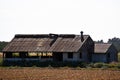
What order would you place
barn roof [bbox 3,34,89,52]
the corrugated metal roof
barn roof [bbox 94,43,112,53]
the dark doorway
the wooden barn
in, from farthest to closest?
barn roof [bbox 94,43,112,53], the wooden barn, the dark doorway, barn roof [bbox 3,34,89,52], the corrugated metal roof

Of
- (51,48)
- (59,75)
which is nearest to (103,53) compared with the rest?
(51,48)

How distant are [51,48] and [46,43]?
6.25 ft

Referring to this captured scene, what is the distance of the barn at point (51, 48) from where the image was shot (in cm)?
5762

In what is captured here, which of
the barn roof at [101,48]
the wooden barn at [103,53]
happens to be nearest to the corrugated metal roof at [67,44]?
the barn roof at [101,48]

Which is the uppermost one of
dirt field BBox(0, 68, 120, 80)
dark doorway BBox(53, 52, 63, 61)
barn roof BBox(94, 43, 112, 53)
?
barn roof BBox(94, 43, 112, 53)

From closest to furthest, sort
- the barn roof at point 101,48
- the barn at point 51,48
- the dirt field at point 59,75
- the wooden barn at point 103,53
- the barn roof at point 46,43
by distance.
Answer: the dirt field at point 59,75
the barn at point 51,48
the barn roof at point 46,43
the wooden barn at point 103,53
the barn roof at point 101,48

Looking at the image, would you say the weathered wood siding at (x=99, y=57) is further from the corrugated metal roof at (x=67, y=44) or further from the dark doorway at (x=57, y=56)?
the dark doorway at (x=57, y=56)

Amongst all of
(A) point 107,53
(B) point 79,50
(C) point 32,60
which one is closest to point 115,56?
(A) point 107,53

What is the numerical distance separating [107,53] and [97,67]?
9413mm

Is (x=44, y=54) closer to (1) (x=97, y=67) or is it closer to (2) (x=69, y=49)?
(2) (x=69, y=49)

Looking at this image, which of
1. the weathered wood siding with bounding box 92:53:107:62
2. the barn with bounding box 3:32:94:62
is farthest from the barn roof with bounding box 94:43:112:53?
the barn with bounding box 3:32:94:62

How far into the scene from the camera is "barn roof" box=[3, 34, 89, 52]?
5791cm

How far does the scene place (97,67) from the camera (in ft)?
170

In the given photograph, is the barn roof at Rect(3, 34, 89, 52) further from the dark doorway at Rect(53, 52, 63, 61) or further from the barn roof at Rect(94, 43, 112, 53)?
the barn roof at Rect(94, 43, 112, 53)
